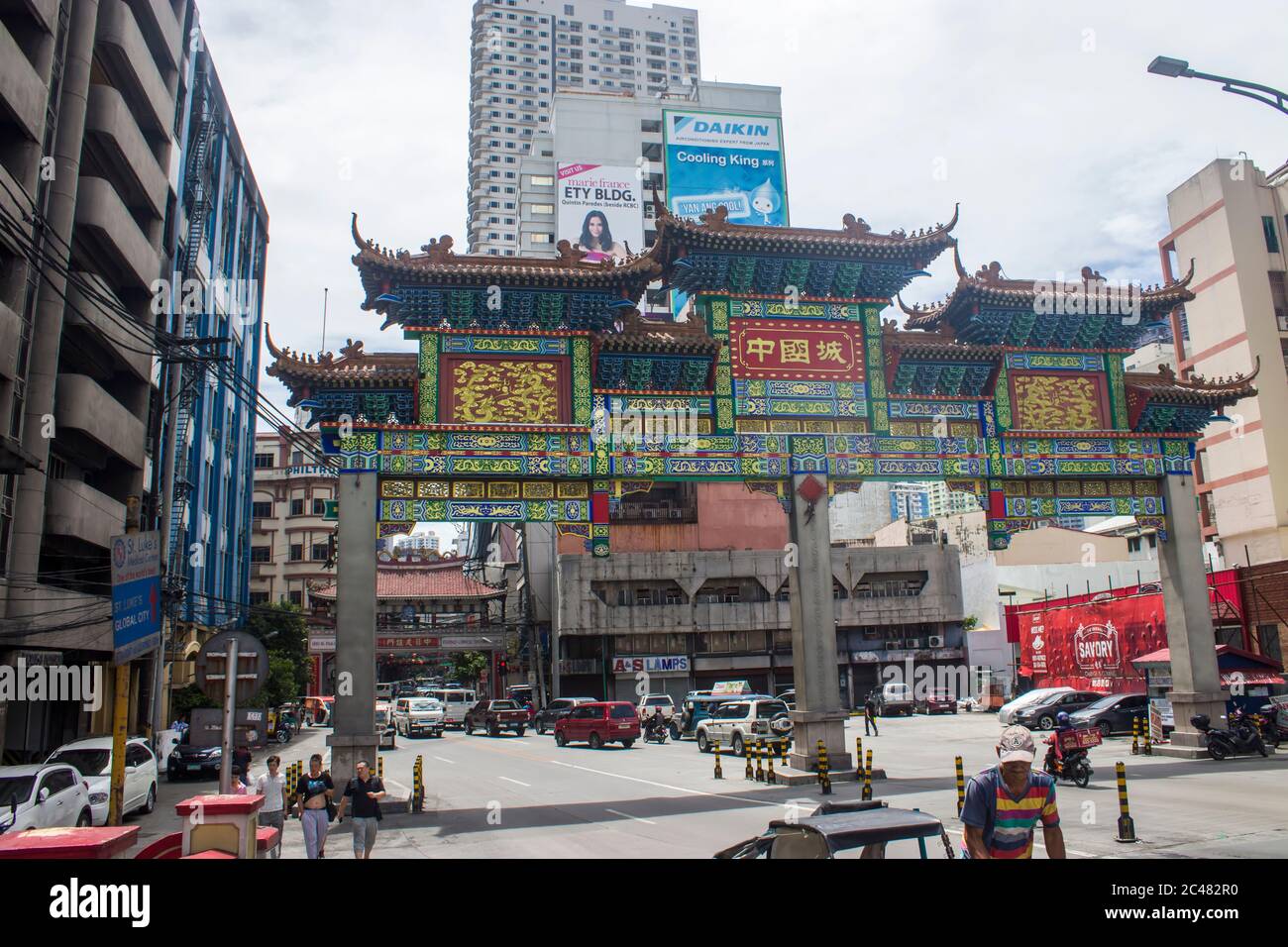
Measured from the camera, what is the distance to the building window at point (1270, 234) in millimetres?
42875

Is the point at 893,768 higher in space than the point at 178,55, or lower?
lower

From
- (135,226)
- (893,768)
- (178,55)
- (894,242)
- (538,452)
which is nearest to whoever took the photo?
(538,452)

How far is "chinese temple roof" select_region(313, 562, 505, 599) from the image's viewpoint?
67.9m

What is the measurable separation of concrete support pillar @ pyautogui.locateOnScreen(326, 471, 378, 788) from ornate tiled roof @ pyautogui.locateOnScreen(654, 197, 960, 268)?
826cm

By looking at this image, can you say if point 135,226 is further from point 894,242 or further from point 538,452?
point 894,242

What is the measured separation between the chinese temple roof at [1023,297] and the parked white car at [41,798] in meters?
19.9

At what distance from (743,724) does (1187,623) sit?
13.2m

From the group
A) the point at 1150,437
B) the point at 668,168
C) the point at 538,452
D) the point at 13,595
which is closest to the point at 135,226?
the point at 13,595

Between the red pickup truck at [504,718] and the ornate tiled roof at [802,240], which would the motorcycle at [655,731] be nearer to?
the red pickup truck at [504,718]

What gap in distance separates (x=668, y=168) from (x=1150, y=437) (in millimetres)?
55483

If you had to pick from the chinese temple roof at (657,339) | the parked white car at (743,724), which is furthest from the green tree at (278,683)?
the chinese temple roof at (657,339)

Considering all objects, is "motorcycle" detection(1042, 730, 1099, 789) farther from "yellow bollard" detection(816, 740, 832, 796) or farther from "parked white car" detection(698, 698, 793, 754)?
"parked white car" detection(698, 698, 793, 754)

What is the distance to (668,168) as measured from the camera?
237ft

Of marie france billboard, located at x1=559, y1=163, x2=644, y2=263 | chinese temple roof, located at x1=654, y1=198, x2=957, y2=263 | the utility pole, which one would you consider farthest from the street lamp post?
marie france billboard, located at x1=559, y1=163, x2=644, y2=263
